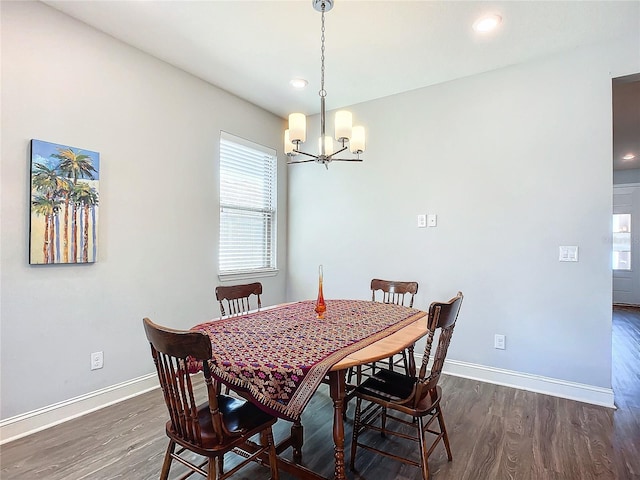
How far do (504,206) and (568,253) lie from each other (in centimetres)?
62

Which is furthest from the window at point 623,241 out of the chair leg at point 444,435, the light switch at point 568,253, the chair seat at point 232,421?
the chair seat at point 232,421

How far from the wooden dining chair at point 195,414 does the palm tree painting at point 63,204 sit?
4.76 ft

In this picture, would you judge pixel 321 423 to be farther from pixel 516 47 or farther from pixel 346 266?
pixel 516 47

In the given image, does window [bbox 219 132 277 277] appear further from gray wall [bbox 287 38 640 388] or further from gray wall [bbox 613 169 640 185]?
gray wall [bbox 613 169 640 185]

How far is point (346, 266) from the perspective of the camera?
159 inches

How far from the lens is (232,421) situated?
154 cm

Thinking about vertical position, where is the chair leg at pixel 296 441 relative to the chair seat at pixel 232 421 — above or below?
below

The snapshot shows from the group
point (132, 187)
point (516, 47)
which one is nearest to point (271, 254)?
point (132, 187)

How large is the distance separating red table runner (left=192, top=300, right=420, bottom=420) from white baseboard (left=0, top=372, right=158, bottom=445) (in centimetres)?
132

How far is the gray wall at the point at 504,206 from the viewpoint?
2.79 m

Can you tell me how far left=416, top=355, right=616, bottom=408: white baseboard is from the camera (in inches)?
108

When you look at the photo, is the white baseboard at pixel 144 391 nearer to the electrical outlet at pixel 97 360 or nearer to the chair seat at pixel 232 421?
the electrical outlet at pixel 97 360

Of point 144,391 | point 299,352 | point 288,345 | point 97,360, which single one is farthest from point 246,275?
point 299,352

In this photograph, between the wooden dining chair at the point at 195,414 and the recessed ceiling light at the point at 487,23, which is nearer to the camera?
the wooden dining chair at the point at 195,414
